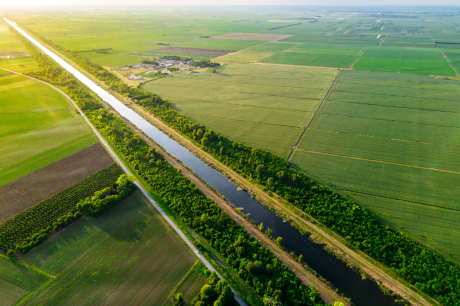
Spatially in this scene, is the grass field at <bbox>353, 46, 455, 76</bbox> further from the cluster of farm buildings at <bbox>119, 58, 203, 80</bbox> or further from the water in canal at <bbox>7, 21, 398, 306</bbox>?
the water in canal at <bbox>7, 21, 398, 306</bbox>

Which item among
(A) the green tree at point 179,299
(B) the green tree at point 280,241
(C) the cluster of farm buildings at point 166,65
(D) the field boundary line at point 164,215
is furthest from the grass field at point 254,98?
(A) the green tree at point 179,299

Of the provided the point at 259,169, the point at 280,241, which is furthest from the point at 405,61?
the point at 280,241

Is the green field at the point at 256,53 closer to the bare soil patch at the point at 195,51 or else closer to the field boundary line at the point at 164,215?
the bare soil patch at the point at 195,51

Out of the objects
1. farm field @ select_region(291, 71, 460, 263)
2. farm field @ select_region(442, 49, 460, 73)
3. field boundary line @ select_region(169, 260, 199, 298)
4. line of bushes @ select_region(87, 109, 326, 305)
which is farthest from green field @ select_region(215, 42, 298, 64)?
field boundary line @ select_region(169, 260, 199, 298)

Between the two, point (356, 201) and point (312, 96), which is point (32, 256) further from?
point (312, 96)

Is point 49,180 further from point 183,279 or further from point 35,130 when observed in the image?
point 183,279

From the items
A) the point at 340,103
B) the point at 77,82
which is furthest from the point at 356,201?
the point at 77,82
